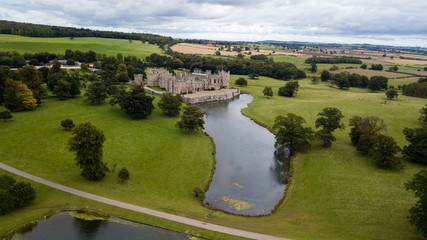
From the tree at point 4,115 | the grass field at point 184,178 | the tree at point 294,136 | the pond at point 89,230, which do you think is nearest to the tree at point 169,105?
the grass field at point 184,178

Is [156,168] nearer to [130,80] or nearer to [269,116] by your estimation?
[269,116]

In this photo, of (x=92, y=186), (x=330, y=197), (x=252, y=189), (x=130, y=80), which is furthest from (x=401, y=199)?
(x=130, y=80)

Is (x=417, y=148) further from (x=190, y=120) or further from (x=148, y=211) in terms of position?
(x=148, y=211)

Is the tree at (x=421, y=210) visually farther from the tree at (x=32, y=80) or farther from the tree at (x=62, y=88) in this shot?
the tree at (x=62, y=88)

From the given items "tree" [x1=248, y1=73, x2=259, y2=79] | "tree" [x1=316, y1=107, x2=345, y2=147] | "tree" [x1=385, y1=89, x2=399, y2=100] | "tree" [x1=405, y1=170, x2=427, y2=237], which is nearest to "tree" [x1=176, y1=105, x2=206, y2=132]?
"tree" [x1=316, y1=107, x2=345, y2=147]

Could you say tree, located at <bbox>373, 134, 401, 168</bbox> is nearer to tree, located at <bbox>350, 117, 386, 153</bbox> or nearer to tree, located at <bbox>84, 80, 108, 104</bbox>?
tree, located at <bbox>350, 117, 386, 153</bbox>
